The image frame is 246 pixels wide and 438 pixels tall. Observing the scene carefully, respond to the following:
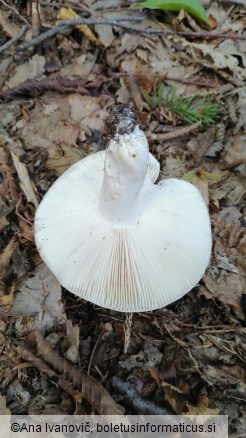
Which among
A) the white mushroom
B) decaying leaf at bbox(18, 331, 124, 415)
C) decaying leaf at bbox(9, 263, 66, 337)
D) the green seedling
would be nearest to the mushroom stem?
the white mushroom

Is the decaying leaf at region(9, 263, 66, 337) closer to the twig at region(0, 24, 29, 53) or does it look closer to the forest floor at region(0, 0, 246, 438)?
the forest floor at region(0, 0, 246, 438)

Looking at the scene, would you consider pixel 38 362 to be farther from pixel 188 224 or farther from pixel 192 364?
pixel 188 224

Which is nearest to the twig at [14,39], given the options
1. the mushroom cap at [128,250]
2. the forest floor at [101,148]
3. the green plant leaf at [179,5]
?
the forest floor at [101,148]

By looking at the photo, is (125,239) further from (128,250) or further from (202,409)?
(202,409)

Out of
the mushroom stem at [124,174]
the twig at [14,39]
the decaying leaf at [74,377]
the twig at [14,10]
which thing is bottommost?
the decaying leaf at [74,377]

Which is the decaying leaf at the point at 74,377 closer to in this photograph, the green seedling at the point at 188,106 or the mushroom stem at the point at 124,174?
the mushroom stem at the point at 124,174

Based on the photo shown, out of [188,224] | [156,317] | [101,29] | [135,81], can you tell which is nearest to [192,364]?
[156,317]
